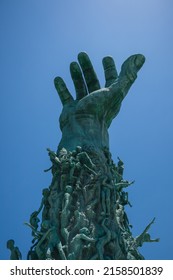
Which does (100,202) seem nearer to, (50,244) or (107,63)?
(50,244)

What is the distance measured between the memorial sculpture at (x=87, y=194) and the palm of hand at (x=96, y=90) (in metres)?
0.03

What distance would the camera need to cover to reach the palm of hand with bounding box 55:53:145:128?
14242 mm

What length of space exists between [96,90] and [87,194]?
4.50 m

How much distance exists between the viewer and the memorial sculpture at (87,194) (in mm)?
11078

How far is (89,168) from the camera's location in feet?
41.0

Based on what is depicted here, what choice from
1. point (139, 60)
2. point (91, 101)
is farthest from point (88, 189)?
point (139, 60)

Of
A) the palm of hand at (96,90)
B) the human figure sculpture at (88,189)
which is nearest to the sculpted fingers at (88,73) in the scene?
the palm of hand at (96,90)

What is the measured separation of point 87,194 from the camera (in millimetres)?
12094

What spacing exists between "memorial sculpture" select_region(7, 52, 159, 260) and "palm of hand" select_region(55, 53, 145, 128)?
3 centimetres

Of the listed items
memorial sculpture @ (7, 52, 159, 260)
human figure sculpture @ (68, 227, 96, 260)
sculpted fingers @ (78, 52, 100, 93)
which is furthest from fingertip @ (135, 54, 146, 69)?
human figure sculpture @ (68, 227, 96, 260)

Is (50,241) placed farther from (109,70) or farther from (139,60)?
(139,60)

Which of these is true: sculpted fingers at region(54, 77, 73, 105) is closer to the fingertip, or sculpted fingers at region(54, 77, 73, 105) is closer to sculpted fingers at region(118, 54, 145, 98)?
sculpted fingers at region(118, 54, 145, 98)

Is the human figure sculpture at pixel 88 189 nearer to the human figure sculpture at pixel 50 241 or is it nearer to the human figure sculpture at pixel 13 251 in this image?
the human figure sculpture at pixel 50 241
